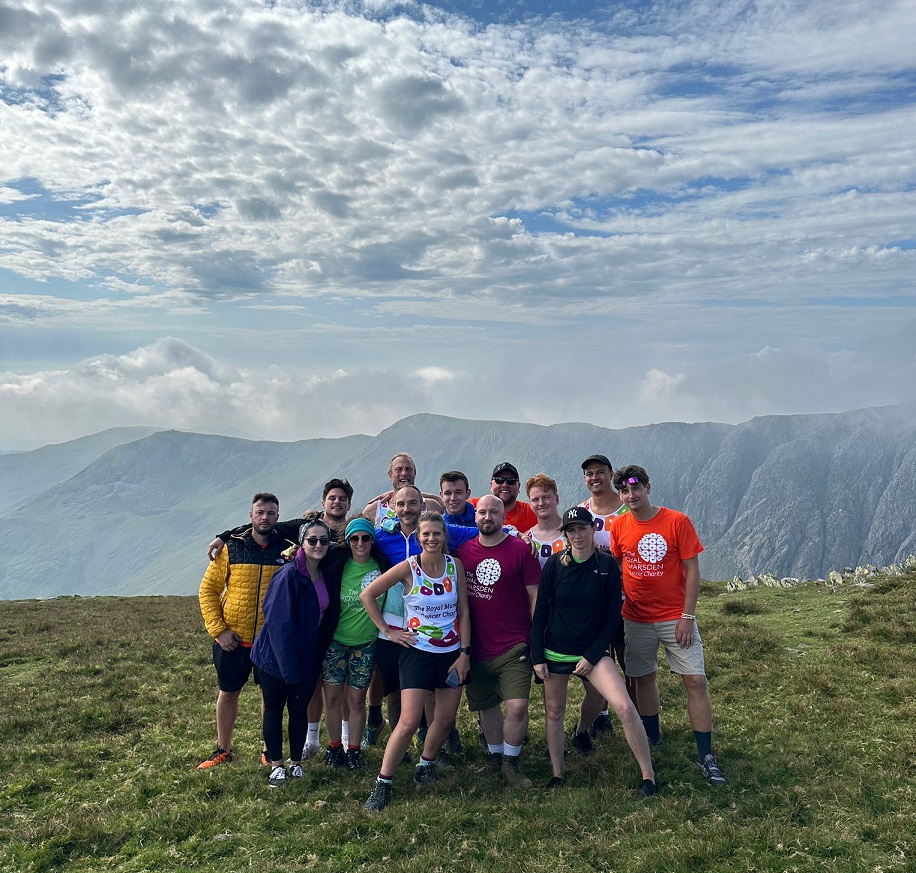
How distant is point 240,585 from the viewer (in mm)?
9617

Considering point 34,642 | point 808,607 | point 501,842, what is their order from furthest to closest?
point 34,642
point 808,607
point 501,842

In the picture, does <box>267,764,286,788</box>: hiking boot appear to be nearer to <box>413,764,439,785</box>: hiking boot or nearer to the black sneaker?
the black sneaker

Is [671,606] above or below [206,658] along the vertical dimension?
above

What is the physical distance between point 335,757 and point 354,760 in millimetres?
314

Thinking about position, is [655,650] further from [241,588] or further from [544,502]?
[241,588]

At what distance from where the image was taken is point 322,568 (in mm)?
9438

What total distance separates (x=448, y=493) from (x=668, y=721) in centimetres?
571

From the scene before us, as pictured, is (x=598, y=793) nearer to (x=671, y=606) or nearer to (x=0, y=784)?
(x=671, y=606)

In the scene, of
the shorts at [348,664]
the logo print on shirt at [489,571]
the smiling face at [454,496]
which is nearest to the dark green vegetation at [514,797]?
the shorts at [348,664]

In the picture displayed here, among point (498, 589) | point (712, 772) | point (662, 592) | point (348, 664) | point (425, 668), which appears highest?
Answer: point (498, 589)

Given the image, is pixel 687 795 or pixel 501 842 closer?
pixel 501 842

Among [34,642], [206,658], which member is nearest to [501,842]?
[206,658]

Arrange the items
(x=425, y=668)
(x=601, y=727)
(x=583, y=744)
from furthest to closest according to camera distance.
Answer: (x=601, y=727), (x=583, y=744), (x=425, y=668)

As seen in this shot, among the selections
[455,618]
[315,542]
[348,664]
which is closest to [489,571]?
[455,618]
